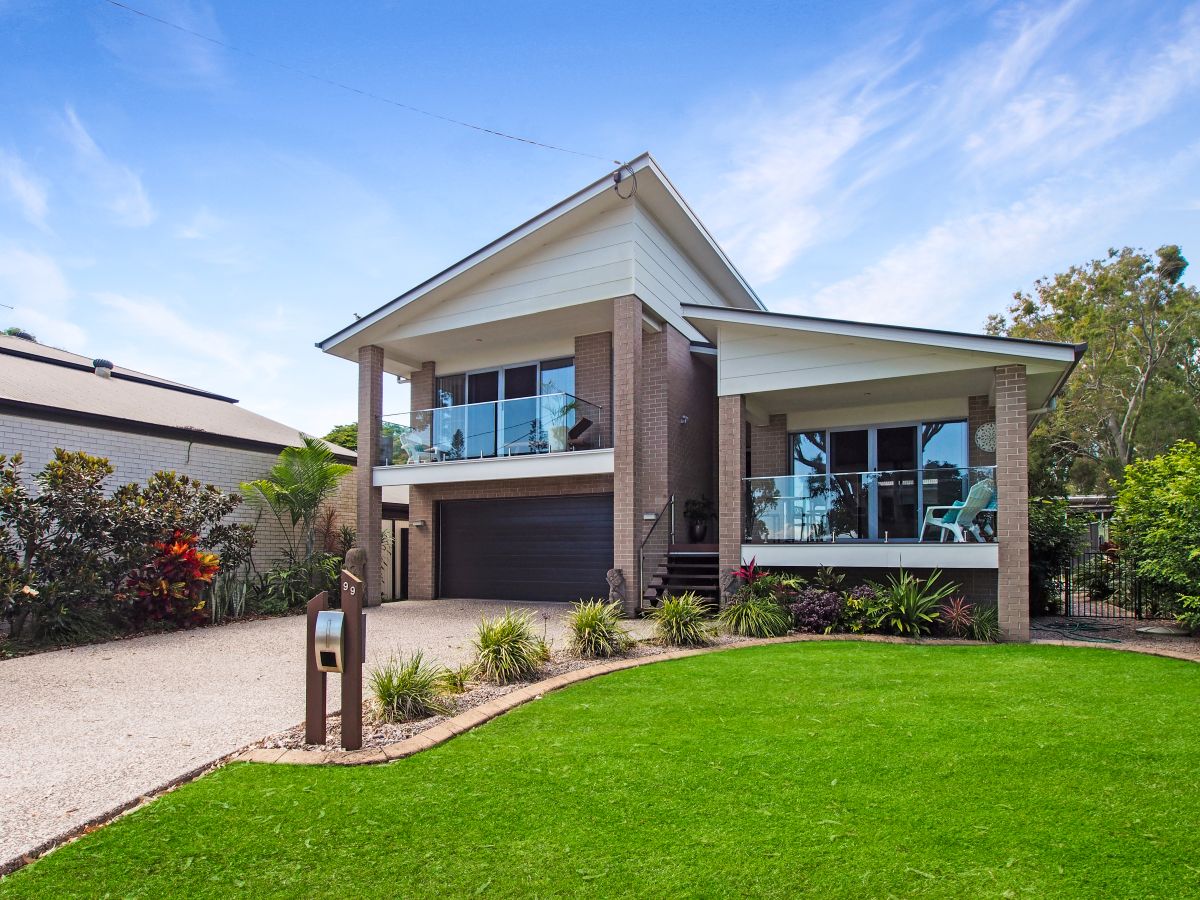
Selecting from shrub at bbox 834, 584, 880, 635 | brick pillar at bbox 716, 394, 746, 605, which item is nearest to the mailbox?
shrub at bbox 834, 584, 880, 635

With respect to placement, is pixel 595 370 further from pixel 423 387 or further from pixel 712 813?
pixel 712 813

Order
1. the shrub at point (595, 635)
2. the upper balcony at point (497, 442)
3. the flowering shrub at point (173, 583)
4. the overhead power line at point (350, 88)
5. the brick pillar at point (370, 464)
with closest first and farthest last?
1. the shrub at point (595, 635)
2. the overhead power line at point (350, 88)
3. the flowering shrub at point (173, 583)
4. the upper balcony at point (497, 442)
5. the brick pillar at point (370, 464)

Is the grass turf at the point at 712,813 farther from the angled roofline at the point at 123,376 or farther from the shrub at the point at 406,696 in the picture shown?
the angled roofline at the point at 123,376

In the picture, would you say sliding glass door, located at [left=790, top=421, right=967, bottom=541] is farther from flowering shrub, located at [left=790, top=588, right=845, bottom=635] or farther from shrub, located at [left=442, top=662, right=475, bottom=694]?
shrub, located at [left=442, top=662, right=475, bottom=694]

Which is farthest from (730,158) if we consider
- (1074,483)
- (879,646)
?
(1074,483)

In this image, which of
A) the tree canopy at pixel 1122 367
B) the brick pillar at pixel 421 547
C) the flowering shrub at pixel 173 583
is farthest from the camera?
the tree canopy at pixel 1122 367

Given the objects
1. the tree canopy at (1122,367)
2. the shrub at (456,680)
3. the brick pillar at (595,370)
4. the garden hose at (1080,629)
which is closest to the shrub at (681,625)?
the shrub at (456,680)

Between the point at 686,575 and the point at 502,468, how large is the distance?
3972 millimetres

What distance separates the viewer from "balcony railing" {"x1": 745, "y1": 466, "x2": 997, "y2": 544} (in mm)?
10531

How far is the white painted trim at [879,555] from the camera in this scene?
33.9 ft

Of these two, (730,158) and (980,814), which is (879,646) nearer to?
(980,814)

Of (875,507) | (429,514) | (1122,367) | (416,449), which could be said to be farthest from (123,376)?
(1122,367)


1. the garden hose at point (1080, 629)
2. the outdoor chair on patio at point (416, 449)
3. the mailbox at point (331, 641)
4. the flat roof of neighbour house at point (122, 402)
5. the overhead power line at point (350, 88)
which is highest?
the overhead power line at point (350, 88)

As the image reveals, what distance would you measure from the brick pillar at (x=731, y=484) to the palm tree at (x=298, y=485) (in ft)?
25.1
